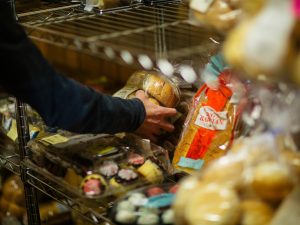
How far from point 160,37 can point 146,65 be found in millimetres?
208

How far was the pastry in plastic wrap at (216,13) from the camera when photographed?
2.81ft

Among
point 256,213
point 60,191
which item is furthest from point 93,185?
point 256,213

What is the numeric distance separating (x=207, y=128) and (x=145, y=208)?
0.99 feet

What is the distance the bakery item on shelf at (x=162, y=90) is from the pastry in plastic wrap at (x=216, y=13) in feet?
1.43

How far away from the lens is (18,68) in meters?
1.04

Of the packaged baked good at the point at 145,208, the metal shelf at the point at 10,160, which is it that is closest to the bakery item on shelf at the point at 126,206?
the packaged baked good at the point at 145,208

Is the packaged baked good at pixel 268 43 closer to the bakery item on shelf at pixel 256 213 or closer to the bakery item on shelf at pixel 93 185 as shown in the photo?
the bakery item on shelf at pixel 256 213

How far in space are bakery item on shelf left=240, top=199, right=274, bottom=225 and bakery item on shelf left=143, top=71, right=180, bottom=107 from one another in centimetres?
57

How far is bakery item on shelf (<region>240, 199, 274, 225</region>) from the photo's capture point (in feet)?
2.61

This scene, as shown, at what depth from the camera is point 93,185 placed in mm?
1096

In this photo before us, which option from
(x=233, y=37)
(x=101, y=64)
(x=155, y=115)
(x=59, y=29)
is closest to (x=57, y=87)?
(x=155, y=115)

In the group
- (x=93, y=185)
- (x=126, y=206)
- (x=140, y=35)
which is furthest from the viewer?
(x=140, y=35)

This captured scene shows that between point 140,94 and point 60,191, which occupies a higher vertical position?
point 140,94

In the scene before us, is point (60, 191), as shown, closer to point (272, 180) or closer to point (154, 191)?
point (154, 191)
